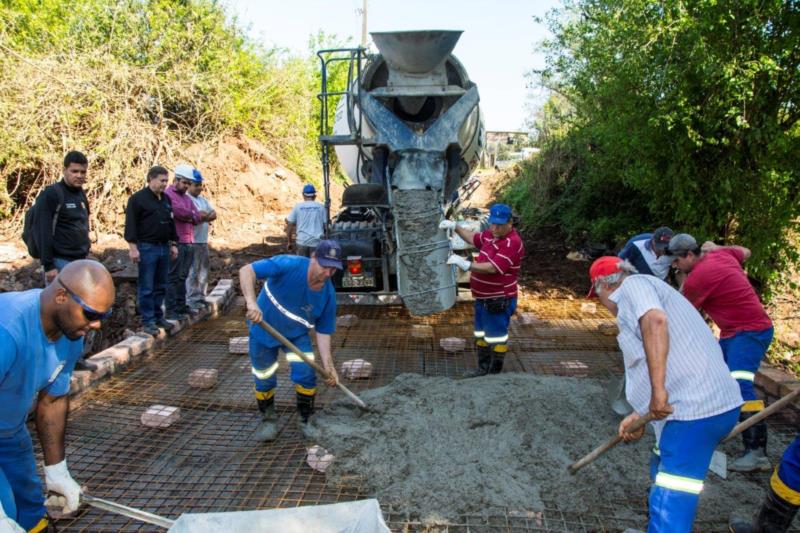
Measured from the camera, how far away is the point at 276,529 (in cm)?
180

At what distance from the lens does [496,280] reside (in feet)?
13.9

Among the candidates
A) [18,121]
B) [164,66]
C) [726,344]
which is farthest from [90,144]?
[726,344]

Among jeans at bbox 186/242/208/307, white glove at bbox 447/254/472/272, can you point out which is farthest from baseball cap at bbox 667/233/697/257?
jeans at bbox 186/242/208/307

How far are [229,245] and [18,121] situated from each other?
3.57 meters

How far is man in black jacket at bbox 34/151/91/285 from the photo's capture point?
3857 millimetres

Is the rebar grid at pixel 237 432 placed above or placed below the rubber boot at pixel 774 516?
below

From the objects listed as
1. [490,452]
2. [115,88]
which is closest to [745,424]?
[490,452]

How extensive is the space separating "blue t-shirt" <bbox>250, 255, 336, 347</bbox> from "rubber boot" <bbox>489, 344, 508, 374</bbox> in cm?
153

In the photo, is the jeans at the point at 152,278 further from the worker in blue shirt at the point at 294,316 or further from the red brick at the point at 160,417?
the worker in blue shirt at the point at 294,316

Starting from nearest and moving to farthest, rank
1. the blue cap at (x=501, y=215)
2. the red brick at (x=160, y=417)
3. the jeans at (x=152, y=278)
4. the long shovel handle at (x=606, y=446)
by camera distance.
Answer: the long shovel handle at (x=606, y=446) < the red brick at (x=160, y=417) < the blue cap at (x=501, y=215) < the jeans at (x=152, y=278)

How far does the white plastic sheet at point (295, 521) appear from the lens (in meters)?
1.77

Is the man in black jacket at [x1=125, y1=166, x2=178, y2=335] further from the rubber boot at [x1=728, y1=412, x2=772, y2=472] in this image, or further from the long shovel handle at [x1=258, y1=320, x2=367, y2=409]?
the rubber boot at [x1=728, y1=412, x2=772, y2=472]

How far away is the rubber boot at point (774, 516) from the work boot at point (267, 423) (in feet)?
8.56

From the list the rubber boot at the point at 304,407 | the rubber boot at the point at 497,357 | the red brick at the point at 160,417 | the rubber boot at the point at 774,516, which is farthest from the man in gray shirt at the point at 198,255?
the rubber boot at the point at 774,516
